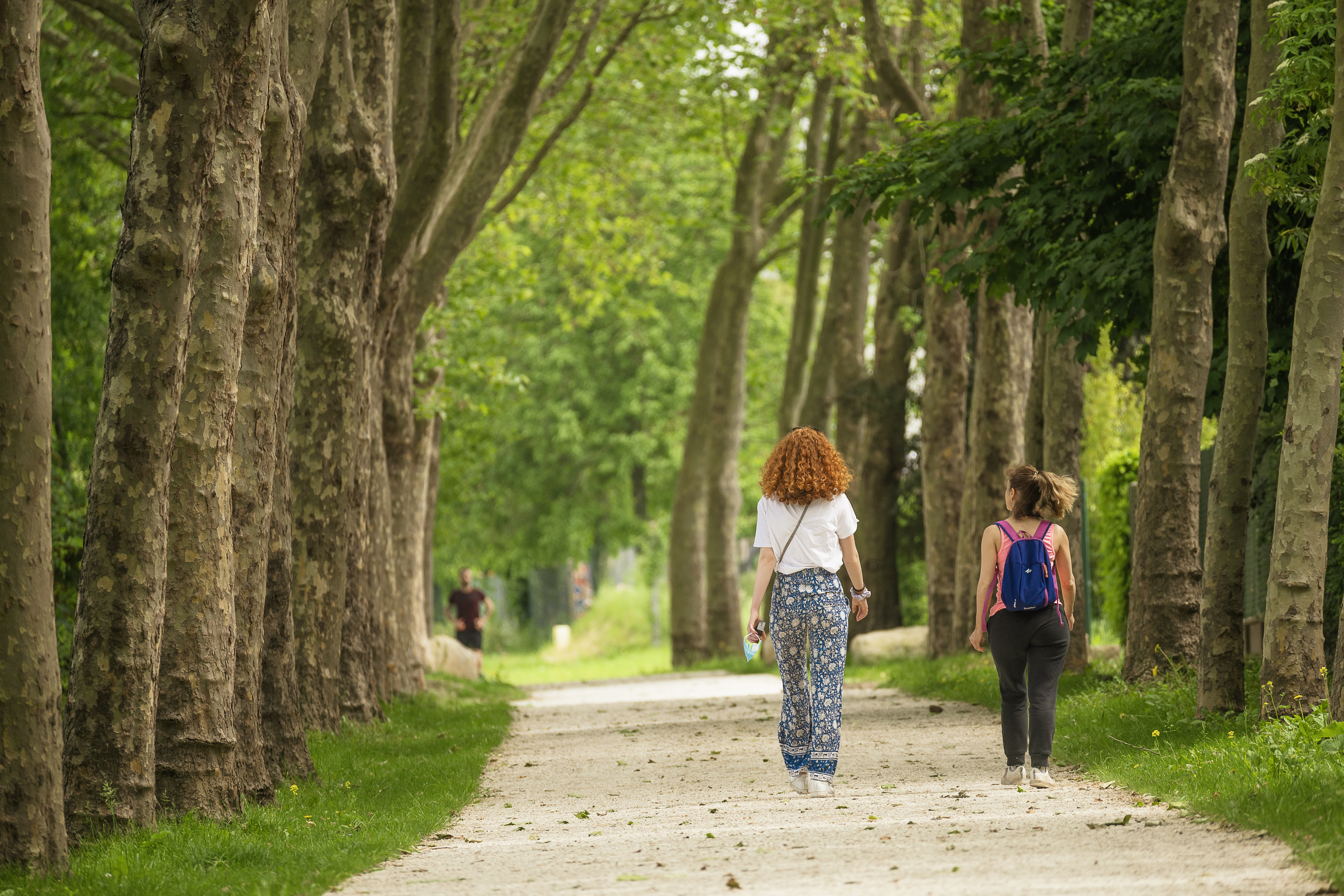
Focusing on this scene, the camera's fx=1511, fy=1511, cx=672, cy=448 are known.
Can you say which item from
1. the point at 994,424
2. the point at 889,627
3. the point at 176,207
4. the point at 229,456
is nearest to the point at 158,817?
the point at 229,456

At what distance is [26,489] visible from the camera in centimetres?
631

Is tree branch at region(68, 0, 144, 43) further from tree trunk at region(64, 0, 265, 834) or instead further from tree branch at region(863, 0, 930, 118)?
tree trunk at region(64, 0, 265, 834)

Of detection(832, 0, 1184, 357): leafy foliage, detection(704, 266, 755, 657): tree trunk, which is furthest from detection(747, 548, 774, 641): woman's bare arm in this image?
detection(704, 266, 755, 657): tree trunk

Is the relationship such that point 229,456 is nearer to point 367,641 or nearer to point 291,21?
point 291,21

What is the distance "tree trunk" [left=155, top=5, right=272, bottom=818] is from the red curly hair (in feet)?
9.97

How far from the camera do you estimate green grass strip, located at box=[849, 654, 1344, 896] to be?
6211 mm

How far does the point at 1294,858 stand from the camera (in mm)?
5633

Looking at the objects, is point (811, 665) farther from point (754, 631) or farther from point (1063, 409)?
point (1063, 409)

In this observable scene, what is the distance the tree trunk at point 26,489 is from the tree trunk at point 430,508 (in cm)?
1593

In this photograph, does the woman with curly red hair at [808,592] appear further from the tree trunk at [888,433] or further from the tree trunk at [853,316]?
the tree trunk at [888,433]

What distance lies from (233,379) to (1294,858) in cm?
536

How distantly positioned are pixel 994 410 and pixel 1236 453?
23.4 ft

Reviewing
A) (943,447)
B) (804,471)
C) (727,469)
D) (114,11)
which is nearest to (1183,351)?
(804,471)

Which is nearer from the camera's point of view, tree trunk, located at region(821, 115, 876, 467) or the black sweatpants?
the black sweatpants
